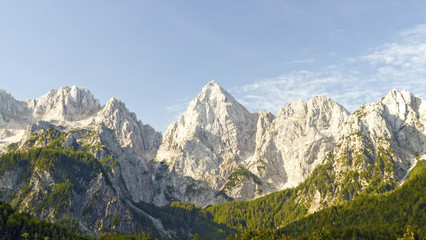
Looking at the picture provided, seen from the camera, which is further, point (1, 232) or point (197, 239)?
point (197, 239)

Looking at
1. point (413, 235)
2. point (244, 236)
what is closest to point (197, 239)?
point (244, 236)

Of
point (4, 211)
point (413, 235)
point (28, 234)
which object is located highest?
point (4, 211)

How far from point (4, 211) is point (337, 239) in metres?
172

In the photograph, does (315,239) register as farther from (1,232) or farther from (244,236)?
(1,232)

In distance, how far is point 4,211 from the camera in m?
200

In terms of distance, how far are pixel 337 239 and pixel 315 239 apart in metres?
11.9

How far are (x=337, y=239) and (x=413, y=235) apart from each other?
38265mm

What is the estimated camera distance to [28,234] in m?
186

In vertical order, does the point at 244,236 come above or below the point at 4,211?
below

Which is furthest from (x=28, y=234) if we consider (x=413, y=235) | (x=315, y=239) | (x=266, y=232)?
(x=413, y=235)

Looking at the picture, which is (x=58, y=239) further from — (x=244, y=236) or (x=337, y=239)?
(x=337, y=239)

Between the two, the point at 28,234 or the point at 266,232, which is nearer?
the point at 28,234

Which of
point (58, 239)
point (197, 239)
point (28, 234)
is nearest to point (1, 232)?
point (28, 234)

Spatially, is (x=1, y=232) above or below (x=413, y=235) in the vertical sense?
above
